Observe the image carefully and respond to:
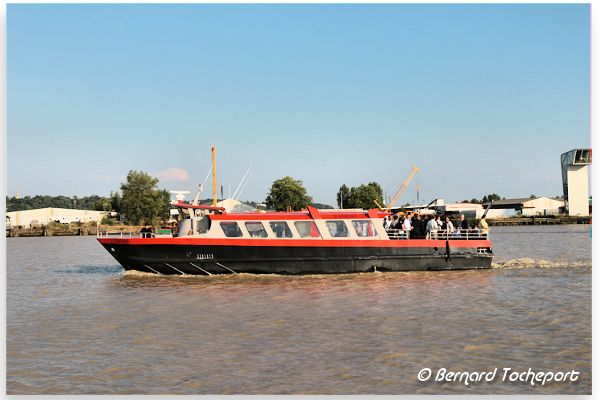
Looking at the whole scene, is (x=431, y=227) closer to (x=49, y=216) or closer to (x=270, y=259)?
(x=270, y=259)

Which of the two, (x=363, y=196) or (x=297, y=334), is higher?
(x=363, y=196)

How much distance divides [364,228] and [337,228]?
1.06 m

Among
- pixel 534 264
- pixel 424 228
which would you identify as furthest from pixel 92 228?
pixel 534 264

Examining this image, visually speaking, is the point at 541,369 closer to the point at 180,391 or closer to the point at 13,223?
the point at 180,391

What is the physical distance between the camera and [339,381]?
31.7 ft

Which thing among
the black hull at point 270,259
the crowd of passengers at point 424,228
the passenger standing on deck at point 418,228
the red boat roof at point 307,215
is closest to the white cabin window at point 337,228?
the red boat roof at point 307,215

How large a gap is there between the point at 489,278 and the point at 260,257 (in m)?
8.35

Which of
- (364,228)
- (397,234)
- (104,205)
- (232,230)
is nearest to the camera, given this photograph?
(232,230)

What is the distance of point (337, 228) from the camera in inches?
921

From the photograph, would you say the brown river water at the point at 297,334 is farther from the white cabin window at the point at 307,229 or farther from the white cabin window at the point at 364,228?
the white cabin window at the point at 364,228

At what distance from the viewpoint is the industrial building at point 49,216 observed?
114 metres

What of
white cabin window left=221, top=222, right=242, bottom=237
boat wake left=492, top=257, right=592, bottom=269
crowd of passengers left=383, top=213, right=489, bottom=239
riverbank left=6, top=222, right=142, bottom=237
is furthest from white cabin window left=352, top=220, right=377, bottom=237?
riverbank left=6, top=222, right=142, bottom=237

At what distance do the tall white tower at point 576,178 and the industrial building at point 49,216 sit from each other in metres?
83.5

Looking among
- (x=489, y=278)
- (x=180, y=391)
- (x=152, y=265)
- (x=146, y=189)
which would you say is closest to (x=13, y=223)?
(x=146, y=189)
